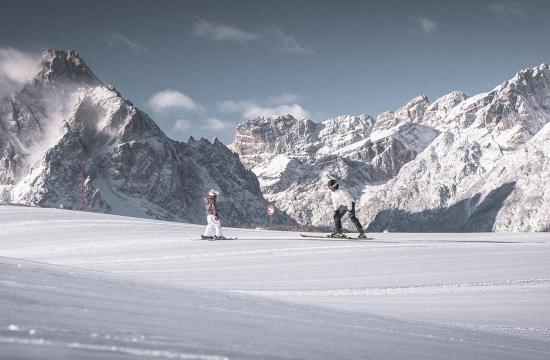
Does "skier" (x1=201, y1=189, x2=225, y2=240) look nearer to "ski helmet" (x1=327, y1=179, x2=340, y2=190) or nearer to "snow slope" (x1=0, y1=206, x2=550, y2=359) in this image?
"snow slope" (x1=0, y1=206, x2=550, y2=359)

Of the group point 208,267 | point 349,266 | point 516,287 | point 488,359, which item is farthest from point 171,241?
point 488,359

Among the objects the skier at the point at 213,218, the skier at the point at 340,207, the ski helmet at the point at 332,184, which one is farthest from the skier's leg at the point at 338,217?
the skier at the point at 213,218

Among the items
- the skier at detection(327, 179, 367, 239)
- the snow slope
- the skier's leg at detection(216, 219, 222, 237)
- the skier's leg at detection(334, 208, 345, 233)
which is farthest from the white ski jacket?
the skier's leg at detection(216, 219, 222, 237)

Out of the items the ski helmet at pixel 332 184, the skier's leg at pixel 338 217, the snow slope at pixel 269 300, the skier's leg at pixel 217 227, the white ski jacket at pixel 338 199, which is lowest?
the snow slope at pixel 269 300

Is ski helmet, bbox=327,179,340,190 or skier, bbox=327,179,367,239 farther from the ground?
ski helmet, bbox=327,179,340,190

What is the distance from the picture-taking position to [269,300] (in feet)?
17.8

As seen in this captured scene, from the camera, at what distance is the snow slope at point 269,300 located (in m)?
2.56

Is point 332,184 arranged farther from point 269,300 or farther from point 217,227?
point 269,300

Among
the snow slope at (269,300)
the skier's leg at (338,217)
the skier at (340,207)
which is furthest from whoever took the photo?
the skier's leg at (338,217)

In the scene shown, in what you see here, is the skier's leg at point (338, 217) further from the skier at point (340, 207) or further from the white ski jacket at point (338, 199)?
the white ski jacket at point (338, 199)

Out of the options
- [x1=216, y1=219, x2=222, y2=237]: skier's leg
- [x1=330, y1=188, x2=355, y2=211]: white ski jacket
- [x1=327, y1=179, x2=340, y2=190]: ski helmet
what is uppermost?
[x1=327, y1=179, x2=340, y2=190]: ski helmet

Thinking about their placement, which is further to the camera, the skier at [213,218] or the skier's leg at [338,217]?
the skier's leg at [338,217]

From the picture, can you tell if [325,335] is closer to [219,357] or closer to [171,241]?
[219,357]

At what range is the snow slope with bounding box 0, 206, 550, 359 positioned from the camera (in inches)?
101
